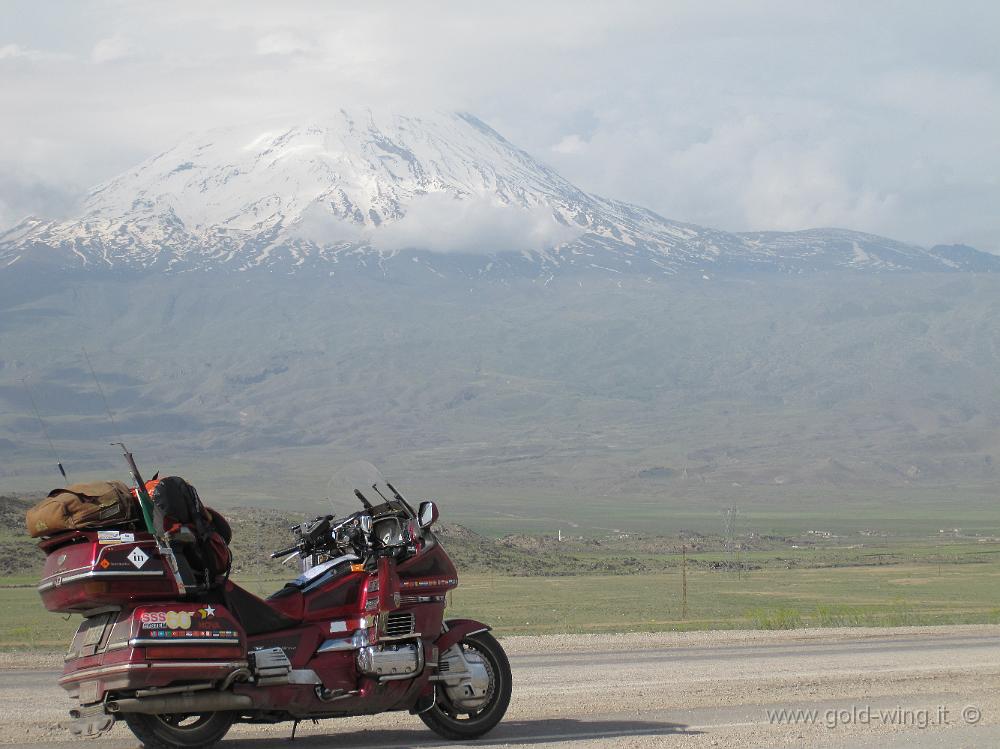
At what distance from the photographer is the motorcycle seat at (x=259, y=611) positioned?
1027 cm

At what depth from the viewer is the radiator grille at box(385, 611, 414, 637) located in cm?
1061

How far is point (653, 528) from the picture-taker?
106812mm

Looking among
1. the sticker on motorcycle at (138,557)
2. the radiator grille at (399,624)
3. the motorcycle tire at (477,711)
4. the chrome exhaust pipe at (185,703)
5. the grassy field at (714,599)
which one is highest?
the sticker on motorcycle at (138,557)

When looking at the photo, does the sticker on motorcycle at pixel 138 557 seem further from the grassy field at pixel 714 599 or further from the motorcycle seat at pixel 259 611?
the grassy field at pixel 714 599

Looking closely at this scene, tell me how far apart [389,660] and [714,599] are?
31.4m

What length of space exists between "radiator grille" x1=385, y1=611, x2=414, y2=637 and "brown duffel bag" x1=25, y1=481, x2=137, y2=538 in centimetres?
205

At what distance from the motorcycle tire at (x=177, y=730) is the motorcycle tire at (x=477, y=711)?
5.30 ft

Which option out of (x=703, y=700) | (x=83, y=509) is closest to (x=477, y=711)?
(x=703, y=700)

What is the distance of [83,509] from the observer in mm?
9625

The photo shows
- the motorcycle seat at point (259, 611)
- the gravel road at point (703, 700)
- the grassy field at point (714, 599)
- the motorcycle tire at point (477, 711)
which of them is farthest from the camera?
the grassy field at point (714, 599)

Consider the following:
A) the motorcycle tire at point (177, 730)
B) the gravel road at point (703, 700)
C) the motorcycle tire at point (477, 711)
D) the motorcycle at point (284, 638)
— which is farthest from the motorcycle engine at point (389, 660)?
the motorcycle tire at point (177, 730)

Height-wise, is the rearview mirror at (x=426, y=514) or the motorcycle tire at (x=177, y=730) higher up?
the rearview mirror at (x=426, y=514)

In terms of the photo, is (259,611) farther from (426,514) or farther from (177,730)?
(426,514)

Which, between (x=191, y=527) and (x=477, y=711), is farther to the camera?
(x=477, y=711)
